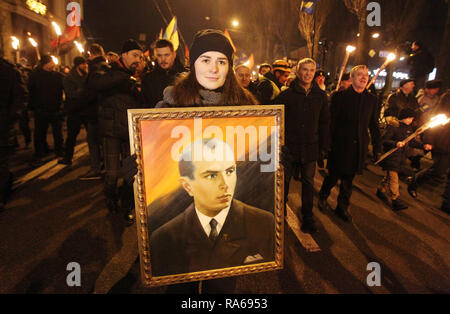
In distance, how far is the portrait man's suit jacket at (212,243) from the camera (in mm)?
1757

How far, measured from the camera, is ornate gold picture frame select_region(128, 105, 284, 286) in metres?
1.66

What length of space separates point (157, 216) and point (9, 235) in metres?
2.92

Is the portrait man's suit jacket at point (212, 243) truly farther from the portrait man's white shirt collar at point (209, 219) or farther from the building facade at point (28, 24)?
the building facade at point (28, 24)

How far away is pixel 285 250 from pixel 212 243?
1771 mm

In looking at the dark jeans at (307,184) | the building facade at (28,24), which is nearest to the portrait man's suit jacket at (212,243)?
the dark jeans at (307,184)

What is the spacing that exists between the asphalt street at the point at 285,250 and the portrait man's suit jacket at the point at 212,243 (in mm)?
503

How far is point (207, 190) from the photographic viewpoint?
1.77m

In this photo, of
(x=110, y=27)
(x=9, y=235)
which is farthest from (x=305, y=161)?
(x=110, y=27)

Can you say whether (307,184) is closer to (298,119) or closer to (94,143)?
(298,119)

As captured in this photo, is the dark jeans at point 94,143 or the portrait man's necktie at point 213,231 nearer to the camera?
the portrait man's necktie at point 213,231

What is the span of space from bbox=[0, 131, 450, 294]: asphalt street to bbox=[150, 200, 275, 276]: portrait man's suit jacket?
503 mm
